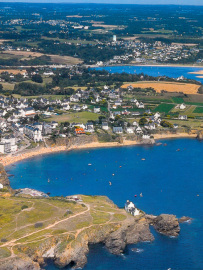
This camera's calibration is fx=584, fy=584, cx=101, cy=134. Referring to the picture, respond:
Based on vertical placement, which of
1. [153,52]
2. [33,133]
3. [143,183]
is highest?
[143,183]

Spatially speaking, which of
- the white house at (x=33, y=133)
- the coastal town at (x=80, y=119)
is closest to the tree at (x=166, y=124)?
the coastal town at (x=80, y=119)

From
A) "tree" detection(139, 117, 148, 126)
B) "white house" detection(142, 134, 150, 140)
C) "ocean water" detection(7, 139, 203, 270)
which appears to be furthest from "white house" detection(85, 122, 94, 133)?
"tree" detection(139, 117, 148, 126)

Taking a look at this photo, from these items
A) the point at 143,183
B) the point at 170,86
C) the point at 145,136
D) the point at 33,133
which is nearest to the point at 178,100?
the point at 170,86

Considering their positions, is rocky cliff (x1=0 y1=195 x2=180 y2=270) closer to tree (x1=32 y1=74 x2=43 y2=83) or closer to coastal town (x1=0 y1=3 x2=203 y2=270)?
coastal town (x1=0 y1=3 x2=203 y2=270)

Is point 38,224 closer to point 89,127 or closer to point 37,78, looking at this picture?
point 89,127

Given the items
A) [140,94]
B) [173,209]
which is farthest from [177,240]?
[140,94]

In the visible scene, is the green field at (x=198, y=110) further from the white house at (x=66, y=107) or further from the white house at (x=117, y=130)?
the white house at (x=66, y=107)
